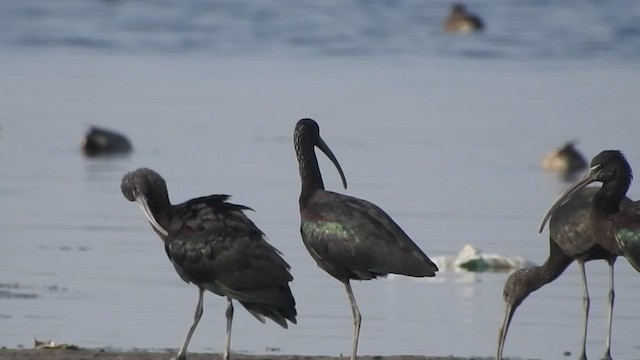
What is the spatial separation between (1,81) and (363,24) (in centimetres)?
1829

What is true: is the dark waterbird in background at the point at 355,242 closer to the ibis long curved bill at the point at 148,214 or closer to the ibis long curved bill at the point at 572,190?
the ibis long curved bill at the point at 148,214

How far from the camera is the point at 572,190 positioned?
489 inches

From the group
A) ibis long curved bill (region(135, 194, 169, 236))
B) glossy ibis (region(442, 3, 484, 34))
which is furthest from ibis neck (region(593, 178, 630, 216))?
glossy ibis (region(442, 3, 484, 34))

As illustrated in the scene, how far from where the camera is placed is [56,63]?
1389 inches

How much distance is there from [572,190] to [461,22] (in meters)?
33.6

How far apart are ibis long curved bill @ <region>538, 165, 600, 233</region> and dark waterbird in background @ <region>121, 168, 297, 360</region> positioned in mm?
1887

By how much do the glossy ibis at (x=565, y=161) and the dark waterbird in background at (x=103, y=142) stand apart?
5162 millimetres

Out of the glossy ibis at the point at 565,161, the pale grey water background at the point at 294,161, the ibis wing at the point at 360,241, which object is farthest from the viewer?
the glossy ibis at the point at 565,161

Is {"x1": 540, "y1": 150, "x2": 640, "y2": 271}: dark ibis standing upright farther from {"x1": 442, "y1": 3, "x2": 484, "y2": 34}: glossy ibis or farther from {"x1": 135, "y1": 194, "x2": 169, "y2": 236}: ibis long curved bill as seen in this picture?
{"x1": 442, "y1": 3, "x2": 484, "y2": 34}: glossy ibis

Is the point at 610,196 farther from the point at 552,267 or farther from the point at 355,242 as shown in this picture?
the point at 355,242

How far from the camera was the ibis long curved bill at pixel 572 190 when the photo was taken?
11984 mm

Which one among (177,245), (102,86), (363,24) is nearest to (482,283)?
(177,245)

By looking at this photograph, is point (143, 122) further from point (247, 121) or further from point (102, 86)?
point (102, 86)

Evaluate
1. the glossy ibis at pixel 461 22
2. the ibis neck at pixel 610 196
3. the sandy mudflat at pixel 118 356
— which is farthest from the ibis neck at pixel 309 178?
the glossy ibis at pixel 461 22
